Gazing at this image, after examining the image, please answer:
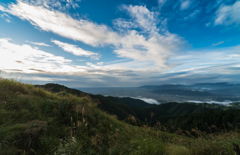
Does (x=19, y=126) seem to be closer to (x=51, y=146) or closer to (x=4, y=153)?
(x=4, y=153)

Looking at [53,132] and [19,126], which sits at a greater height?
[19,126]

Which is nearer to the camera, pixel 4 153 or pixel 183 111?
pixel 4 153

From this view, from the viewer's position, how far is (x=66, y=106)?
6188 millimetres

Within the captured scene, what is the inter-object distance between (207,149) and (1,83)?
11058 millimetres

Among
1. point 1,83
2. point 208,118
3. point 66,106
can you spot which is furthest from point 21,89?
point 208,118

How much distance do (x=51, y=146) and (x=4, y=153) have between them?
3.74 ft

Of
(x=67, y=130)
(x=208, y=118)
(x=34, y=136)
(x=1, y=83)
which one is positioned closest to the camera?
(x=34, y=136)

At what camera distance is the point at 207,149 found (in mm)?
2924

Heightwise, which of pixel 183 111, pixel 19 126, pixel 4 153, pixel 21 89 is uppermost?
pixel 21 89

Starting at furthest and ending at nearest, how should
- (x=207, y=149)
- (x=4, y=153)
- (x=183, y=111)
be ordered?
1. (x=183, y=111)
2. (x=207, y=149)
3. (x=4, y=153)

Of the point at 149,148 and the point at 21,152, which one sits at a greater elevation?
the point at 21,152

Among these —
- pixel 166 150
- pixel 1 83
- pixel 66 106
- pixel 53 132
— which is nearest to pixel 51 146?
pixel 53 132

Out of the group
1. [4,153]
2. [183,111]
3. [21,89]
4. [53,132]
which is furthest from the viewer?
[183,111]

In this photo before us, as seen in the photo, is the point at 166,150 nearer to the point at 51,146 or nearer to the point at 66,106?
the point at 51,146
